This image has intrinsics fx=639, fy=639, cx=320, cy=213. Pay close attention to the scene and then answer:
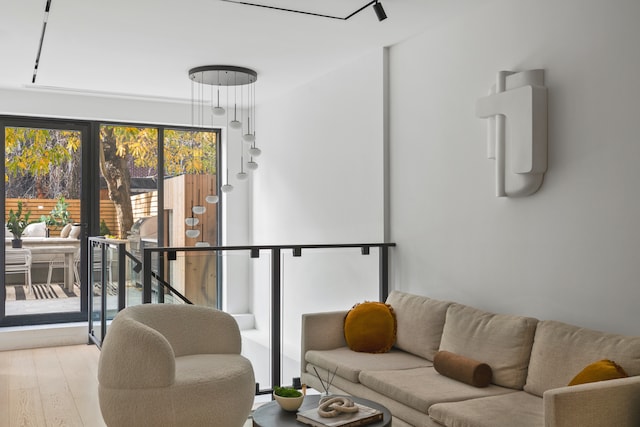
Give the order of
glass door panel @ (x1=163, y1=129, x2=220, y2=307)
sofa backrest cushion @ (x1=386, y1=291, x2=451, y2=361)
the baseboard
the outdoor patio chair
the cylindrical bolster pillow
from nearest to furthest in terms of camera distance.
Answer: the cylindrical bolster pillow → sofa backrest cushion @ (x1=386, y1=291, x2=451, y2=361) → the baseboard → the outdoor patio chair → glass door panel @ (x1=163, y1=129, x2=220, y2=307)

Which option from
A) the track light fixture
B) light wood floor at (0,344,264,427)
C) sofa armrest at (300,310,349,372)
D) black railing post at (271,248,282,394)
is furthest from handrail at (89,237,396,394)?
the track light fixture

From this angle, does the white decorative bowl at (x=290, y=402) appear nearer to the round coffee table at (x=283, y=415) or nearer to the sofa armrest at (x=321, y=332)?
the round coffee table at (x=283, y=415)

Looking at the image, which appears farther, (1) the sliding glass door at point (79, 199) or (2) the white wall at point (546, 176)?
(1) the sliding glass door at point (79, 199)

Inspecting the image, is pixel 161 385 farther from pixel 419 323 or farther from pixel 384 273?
pixel 384 273

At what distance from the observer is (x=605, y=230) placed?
3252 mm

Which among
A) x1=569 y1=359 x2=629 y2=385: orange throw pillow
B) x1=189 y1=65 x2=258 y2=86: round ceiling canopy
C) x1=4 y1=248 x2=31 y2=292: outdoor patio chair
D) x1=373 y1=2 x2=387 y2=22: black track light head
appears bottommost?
x1=569 y1=359 x2=629 y2=385: orange throw pillow

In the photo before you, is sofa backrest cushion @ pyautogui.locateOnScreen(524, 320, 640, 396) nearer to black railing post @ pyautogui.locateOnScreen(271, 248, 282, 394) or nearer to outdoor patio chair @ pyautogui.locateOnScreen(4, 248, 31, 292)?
black railing post @ pyautogui.locateOnScreen(271, 248, 282, 394)

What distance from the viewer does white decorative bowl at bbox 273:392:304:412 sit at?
2922mm

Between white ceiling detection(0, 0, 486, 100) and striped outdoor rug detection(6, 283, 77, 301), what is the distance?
2.13 m

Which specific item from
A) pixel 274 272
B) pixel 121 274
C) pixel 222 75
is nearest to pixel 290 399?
pixel 274 272

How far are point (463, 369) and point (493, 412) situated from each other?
550mm

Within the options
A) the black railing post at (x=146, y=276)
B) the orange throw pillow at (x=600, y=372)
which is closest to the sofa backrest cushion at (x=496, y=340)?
the orange throw pillow at (x=600, y=372)

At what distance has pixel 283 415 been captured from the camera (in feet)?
9.52

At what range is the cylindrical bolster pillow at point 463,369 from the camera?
11.0 feet
